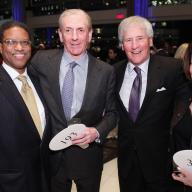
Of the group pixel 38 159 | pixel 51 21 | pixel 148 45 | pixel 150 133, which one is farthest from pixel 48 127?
pixel 51 21

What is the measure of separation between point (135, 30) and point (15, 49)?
922 millimetres

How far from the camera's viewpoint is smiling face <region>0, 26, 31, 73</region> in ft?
6.44

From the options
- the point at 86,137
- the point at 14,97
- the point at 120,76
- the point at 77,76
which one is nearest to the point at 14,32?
the point at 14,97

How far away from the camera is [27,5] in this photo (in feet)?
61.7

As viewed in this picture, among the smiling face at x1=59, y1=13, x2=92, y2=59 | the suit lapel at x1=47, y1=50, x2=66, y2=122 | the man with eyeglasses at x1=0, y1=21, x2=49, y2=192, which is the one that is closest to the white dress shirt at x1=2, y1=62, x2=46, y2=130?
the man with eyeglasses at x1=0, y1=21, x2=49, y2=192

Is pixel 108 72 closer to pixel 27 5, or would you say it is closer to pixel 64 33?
pixel 64 33

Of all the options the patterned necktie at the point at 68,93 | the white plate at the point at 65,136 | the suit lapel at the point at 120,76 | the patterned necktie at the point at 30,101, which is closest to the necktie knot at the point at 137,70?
the suit lapel at the point at 120,76

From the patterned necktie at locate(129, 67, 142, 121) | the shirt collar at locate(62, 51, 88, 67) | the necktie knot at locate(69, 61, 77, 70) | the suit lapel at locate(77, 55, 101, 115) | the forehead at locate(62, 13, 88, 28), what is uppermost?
the forehead at locate(62, 13, 88, 28)

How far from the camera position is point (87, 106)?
2.16m

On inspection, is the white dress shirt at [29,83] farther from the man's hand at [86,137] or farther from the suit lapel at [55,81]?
the man's hand at [86,137]

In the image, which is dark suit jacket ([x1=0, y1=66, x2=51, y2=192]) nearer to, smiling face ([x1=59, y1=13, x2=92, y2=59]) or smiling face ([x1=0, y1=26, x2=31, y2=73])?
smiling face ([x1=0, y1=26, x2=31, y2=73])

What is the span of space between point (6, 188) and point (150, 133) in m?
1.12

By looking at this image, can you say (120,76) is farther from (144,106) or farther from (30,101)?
(30,101)

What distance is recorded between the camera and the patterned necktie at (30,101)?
77.3 inches
